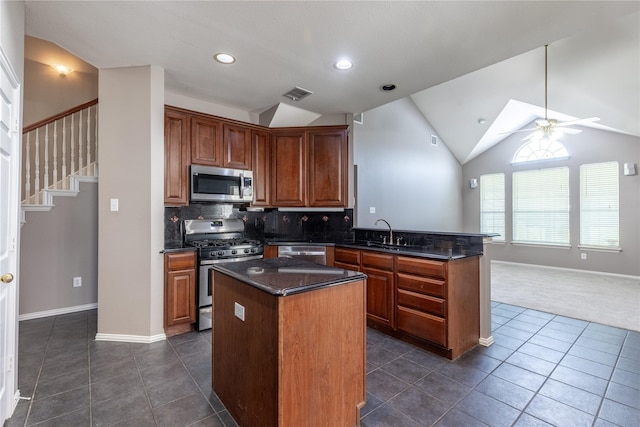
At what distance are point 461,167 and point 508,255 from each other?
259 cm

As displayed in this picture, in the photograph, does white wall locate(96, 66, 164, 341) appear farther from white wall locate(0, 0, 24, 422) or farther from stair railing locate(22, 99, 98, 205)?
stair railing locate(22, 99, 98, 205)

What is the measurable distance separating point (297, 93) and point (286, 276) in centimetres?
261

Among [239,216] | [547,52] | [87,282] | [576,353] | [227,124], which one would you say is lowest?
[576,353]

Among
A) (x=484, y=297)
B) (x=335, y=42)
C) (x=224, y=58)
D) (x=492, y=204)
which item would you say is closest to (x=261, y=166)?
(x=224, y=58)

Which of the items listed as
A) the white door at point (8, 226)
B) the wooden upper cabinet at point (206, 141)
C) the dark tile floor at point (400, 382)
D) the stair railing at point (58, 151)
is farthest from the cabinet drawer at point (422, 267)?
the stair railing at point (58, 151)

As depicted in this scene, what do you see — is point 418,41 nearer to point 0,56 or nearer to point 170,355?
point 0,56

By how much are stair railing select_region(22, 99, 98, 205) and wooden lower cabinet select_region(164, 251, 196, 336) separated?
6.17 feet

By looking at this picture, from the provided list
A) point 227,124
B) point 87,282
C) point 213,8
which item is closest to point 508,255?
point 227,124

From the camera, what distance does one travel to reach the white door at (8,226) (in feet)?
5.38

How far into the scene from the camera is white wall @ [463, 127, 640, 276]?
5512 millimetres

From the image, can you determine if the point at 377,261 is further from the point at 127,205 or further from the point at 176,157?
the point at 127,205

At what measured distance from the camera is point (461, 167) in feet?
26.4

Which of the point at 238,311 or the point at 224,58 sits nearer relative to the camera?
the point at 238,311

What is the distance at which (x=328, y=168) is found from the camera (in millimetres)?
4078
